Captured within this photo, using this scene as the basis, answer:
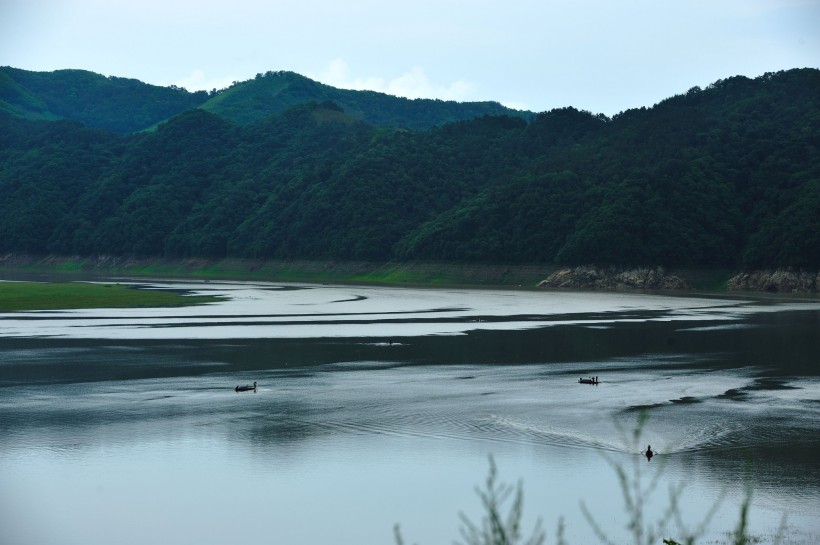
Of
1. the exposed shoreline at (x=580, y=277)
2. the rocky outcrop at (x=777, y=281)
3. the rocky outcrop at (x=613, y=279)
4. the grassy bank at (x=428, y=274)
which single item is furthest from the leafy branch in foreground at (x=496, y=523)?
the grassy bank at (x=428, y=274)

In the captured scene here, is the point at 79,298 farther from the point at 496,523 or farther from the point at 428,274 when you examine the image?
A: the point at 496,523

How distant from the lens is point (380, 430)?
116 ft

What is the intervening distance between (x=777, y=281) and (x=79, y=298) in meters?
89.3

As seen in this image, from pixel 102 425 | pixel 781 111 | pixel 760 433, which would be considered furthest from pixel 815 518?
pixel 781 111

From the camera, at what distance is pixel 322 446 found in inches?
1286

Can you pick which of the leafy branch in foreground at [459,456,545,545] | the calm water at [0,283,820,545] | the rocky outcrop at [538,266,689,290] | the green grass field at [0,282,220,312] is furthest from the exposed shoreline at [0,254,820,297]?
the leafy branch in foreground at [459,456,545,545]

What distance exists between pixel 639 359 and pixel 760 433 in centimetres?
2181

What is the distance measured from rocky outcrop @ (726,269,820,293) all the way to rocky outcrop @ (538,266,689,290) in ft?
25.3

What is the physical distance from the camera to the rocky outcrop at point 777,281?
439 ft

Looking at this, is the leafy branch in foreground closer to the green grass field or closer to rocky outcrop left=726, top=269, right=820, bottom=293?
the green grass field

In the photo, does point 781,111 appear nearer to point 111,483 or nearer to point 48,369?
point 48,369

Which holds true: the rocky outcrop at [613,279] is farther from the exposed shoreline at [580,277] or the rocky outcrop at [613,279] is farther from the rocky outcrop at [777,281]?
the rocky outcrop at [777,281]

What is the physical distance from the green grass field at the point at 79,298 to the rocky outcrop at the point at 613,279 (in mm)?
60358

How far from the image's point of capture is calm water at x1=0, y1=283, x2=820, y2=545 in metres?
24.8
